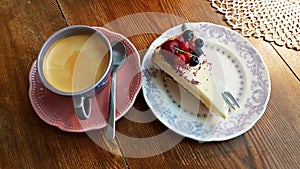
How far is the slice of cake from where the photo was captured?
739mm

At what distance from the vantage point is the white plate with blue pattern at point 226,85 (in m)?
0.70

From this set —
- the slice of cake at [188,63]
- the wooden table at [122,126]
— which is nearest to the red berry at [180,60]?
the slice of cake at [188,63]

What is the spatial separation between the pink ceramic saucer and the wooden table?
19 mm

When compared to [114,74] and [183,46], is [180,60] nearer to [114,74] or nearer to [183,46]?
[183,46]

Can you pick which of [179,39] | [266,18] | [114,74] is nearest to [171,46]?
[179,39]

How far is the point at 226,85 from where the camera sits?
755 mm

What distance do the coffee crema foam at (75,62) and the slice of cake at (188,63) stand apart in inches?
4.9

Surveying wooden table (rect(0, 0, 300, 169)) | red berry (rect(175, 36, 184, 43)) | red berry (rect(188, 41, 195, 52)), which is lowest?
wooden table (rect(0, 0, 300, 169))

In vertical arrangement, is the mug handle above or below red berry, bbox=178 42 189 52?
below

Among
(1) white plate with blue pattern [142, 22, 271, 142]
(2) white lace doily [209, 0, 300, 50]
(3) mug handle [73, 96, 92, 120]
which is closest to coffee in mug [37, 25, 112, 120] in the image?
(3) mug handle [73, 96, 92, 120]

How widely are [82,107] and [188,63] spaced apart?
0.24m

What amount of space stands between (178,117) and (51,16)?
0.41m

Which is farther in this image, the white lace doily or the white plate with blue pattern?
the white lace doily

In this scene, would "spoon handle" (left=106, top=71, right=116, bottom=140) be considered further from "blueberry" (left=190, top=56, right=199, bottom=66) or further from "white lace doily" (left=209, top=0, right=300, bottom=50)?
"white lace doily" (left=209, top=0, right=300, bottom=50)
